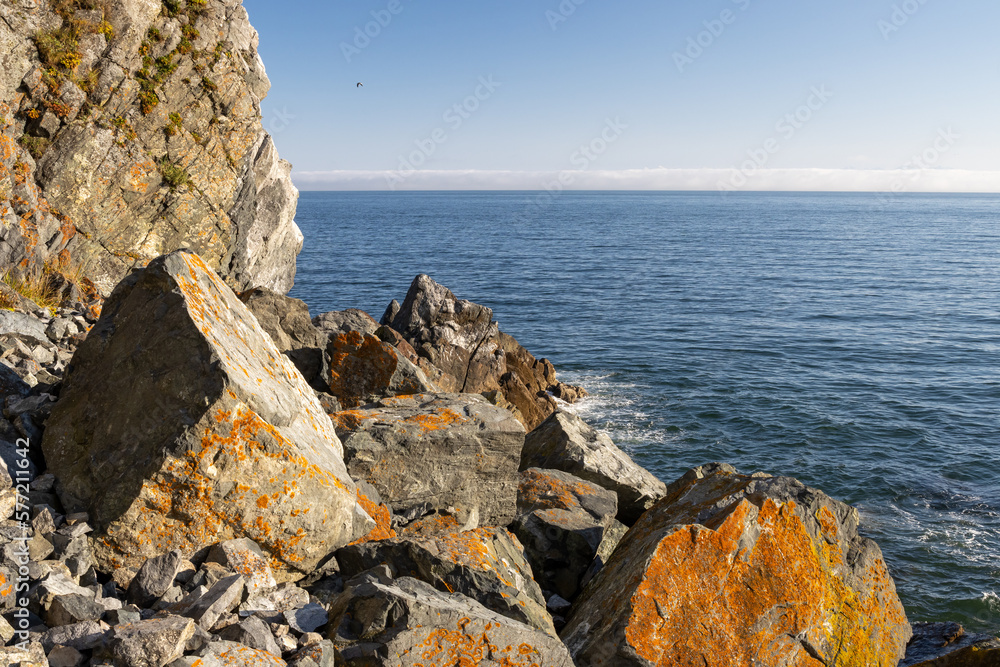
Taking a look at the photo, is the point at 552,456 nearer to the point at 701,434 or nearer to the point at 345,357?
the point at 345,357

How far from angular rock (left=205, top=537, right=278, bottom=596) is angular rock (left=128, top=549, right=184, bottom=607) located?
1.23ft

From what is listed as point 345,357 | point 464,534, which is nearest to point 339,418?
point 464,534

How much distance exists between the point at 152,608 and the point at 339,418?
3894mm

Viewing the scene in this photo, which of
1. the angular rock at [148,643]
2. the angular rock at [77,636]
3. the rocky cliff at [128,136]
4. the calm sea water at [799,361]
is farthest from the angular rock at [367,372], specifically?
the calm sea water at [799,361]

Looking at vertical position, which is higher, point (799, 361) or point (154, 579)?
point (799, 361)

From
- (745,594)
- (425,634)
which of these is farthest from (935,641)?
(425,634)

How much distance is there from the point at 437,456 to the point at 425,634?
12.4 ft

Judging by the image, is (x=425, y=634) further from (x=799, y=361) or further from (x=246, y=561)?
(x=799, y=361)

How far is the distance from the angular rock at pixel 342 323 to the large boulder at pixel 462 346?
445 cm

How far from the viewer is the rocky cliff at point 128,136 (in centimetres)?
1895

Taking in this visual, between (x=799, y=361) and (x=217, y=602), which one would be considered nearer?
(x=217, y=602)

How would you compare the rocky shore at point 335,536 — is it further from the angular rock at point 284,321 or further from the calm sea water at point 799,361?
the calm sea water at point 799,361

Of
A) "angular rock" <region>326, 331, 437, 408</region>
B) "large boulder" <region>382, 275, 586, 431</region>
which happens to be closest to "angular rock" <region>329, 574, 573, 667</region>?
"angular rock" <region>326, 331, 437, 408</region>

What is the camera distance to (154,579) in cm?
571
